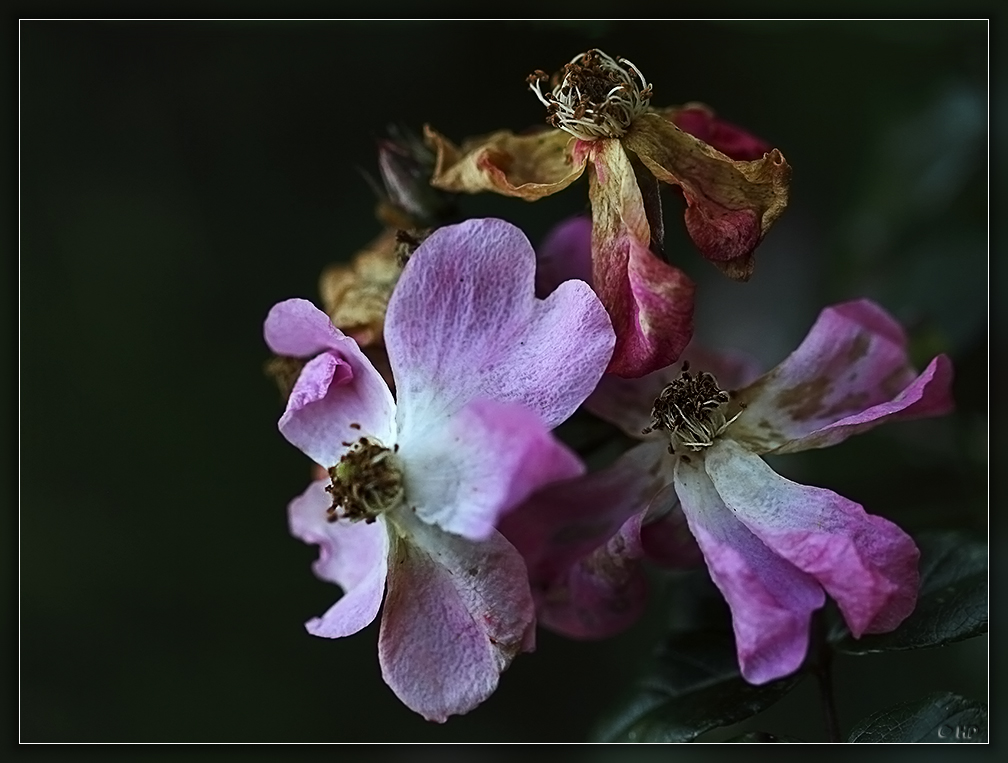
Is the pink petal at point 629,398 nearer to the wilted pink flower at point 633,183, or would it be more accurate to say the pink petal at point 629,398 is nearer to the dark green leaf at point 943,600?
the wilted pink flower at point 633,183

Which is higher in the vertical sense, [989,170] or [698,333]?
[989,170]

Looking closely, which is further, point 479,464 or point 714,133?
point 714,133

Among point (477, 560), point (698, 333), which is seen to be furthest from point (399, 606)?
point (698, 333)

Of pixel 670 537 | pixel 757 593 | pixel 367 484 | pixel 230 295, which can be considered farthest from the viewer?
pixel 230 295

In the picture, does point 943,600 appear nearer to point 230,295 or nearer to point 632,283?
point 632,283

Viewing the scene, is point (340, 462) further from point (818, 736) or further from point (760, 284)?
point (760, 284)

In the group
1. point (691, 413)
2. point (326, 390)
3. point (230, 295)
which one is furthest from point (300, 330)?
Result: point (230, 295)

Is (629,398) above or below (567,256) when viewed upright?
below
